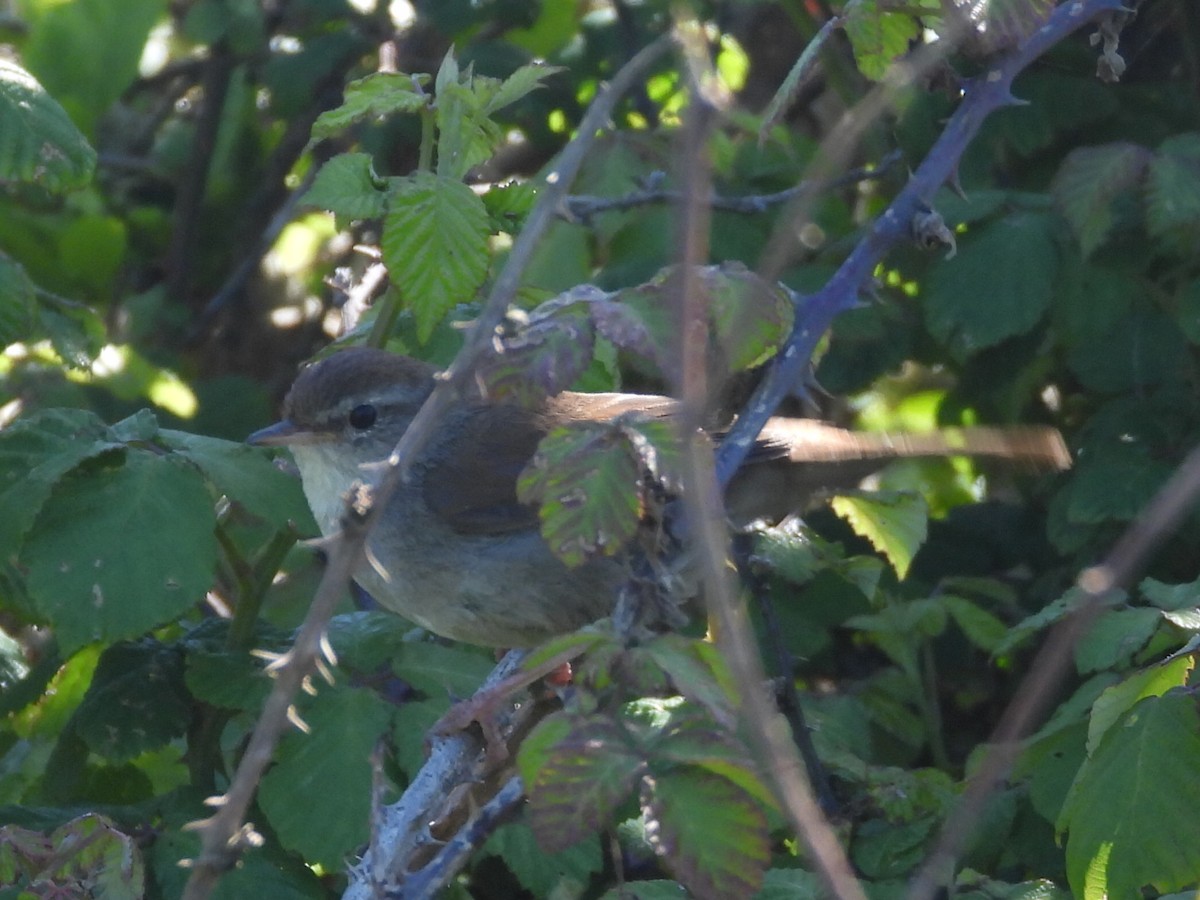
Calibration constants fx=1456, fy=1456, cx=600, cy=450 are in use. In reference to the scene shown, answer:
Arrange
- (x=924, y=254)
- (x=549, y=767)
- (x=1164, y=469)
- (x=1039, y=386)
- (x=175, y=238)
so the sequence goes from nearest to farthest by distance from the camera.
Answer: (x=549, y=767), (x=1164, y=469), (x=924, y=254), (x=1039, y=386), (x=175, y=238)

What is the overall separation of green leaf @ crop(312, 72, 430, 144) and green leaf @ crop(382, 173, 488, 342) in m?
0.15

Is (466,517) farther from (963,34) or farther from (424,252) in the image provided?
(963,34)

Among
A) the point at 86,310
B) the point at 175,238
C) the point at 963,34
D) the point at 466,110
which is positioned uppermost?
the point at 963,34

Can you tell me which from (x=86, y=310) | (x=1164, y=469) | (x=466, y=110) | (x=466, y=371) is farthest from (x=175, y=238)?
(x=466, y=371)

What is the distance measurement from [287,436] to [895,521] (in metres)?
1.42

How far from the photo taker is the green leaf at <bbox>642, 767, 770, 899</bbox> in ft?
5.00

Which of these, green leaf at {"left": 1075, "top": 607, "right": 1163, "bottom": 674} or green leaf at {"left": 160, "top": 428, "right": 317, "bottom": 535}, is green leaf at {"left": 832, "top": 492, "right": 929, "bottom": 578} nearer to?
green leaf at {"left": 1075, "top": 607, "right": 1163, "bottom": 674}

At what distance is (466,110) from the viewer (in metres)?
2.54

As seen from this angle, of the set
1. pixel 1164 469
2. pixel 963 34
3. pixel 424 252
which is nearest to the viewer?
pixel 963 34

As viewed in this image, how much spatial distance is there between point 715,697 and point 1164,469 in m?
2.11

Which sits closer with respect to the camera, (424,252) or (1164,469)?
(424,252)

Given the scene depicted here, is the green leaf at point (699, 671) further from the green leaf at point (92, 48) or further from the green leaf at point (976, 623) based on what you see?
the green leaf at point (92, 48)

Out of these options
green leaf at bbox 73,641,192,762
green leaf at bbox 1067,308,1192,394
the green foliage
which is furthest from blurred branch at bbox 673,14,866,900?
green leaf at bbox 1067,308,1192,394

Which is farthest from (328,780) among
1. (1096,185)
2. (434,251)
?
(1096,185)
